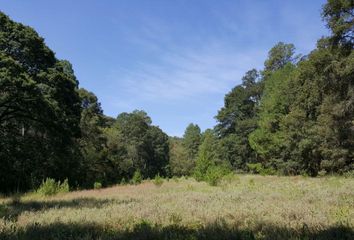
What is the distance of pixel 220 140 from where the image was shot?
7712 centimetres

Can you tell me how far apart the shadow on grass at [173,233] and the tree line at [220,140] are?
15380mm

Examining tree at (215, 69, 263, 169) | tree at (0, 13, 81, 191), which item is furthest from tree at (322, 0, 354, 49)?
Result: tree at (215, 69, 263, 169)

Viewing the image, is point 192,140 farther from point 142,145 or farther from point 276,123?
point 276,123

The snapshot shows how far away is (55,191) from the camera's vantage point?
2456cm

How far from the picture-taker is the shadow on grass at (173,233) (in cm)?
675

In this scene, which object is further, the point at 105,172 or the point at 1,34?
the point at 105,172

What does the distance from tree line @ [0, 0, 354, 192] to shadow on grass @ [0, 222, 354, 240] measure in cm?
1538

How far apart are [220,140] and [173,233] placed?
7018 centimetres

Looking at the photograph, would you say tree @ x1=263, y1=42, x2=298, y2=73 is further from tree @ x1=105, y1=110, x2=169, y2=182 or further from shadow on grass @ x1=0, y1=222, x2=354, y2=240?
shadow on grass @ x1=0, y1=222, x2=354, y2=240

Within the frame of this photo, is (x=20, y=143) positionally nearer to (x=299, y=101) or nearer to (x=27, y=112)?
(x=27, y=112)

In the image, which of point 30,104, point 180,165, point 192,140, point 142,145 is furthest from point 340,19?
point 192,140

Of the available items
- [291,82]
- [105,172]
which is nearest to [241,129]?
[291,82]

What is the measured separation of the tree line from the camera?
2269cm

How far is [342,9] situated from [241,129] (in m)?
49.4
